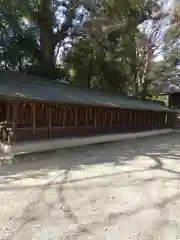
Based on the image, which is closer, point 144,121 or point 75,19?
point 144,121

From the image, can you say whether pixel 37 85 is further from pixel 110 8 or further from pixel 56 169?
pixel 110 8

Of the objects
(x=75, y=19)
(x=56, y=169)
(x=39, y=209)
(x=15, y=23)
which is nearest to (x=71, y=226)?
(x=39, y=209)

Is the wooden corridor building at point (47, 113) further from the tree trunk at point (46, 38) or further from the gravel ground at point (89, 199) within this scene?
the tree trunk at point (46, 38)

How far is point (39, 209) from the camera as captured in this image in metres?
6.74

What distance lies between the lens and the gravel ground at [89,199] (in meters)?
5.73

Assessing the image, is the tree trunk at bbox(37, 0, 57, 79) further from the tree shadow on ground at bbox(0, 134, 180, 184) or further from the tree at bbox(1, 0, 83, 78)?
the tree shadow on ground at bbox(0, 134, 180, 184)

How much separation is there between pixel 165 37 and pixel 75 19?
917cm

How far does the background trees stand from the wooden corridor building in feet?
24.9

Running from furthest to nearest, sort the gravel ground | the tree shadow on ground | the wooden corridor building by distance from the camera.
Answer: the wooden corridor building
the tree shadow on ground
the gravel ground

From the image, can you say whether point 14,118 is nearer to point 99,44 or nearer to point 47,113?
point 47,113

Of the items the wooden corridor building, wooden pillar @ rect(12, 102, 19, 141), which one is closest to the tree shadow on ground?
wooden pillar @ rect(12, 102, 19, 141)

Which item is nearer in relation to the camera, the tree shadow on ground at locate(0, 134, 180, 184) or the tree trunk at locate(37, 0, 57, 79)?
the tree shadow on ground at locate(0, 134, 180, 184)

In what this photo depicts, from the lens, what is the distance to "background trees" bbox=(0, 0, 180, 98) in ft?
86.8

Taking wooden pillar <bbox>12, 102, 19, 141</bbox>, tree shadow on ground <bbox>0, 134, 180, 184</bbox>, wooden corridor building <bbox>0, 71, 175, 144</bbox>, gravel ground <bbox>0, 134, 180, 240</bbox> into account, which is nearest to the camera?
gravel ground <bbox>0, 134, 180, 240</bbox>
